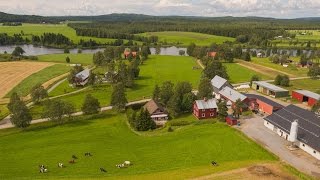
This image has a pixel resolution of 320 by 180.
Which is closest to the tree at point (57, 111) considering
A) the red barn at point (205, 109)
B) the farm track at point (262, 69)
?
the red barn at point (205, 109)

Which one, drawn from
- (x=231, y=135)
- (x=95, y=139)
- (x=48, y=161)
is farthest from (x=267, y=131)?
(x=48, y=161)

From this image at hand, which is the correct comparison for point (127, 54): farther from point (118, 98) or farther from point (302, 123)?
point (302, 123)

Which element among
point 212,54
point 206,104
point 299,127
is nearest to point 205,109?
point 206,104

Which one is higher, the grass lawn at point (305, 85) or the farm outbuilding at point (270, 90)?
the farm outbuilding at point (270, 90)

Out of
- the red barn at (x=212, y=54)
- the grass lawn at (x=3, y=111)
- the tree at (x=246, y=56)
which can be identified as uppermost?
the red barn at (x=212, y=54)

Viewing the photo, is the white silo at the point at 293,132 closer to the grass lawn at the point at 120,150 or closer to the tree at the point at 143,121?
the grass lawn at the point at 120,150
